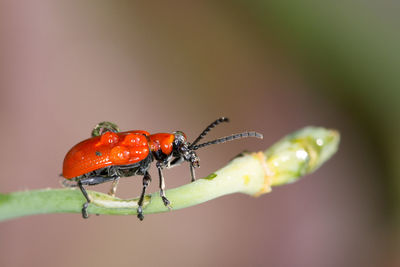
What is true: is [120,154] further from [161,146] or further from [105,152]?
[161,146]

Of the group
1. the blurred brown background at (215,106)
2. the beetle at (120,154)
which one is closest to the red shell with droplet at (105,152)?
the beetle at (120,154)

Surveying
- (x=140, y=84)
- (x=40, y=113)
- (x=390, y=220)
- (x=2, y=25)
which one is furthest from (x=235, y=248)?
(x=2, y=25)

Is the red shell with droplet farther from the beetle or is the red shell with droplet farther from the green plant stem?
the green plant stem

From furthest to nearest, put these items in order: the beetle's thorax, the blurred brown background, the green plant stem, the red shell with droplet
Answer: the blurred brown background
the beetle's thorax
the red shell with droplet
the green plant stem

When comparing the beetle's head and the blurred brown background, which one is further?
the blurred brown background

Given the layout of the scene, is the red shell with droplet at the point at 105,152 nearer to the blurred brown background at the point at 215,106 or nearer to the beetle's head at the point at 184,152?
the beetle's head at the point at 184,152

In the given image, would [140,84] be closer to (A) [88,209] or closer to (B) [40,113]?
(B) [40,113]

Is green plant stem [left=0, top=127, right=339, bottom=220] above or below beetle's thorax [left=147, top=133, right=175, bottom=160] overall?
below

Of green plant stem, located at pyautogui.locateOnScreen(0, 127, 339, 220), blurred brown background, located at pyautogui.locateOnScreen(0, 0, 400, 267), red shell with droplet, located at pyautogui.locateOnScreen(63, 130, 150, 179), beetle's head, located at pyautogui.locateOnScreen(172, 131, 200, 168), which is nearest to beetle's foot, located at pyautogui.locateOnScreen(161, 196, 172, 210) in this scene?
green plant stem, located at pyautogui.locateOnScreen(0, 127, 339, 220)
